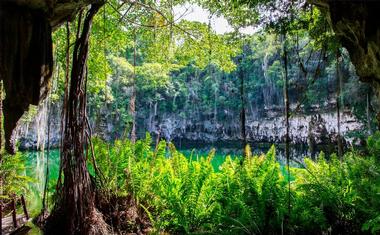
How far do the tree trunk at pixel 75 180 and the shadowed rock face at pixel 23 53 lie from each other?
55 centimetres

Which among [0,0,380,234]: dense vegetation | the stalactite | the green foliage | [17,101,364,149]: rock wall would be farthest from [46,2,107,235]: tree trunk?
[17,101,364,149]: rock wall

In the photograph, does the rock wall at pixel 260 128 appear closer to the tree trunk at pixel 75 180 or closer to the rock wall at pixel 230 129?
the rock wall at pixel 230 129

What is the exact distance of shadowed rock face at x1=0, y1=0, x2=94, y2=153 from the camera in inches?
102

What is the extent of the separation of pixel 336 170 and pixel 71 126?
2975mm

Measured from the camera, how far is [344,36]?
11.4ft

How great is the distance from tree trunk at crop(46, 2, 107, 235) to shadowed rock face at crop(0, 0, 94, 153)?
0.55 meters

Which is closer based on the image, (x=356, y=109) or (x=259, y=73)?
(x=356, y=109)

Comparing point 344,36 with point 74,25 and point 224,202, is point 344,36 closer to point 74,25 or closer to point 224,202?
point 224,202

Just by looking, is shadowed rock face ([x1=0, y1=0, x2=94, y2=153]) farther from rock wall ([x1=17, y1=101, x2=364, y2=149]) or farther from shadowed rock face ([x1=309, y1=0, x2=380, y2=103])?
rock wall ([x1=17, y1=101, x2=364, y2=149])

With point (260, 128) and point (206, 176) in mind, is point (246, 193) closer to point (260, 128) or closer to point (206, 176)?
point (206, 176)

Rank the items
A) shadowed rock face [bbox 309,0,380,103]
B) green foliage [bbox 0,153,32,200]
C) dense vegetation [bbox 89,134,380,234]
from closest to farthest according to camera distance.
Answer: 1. shadowed rock face [bbox 309,0,380,103]
2. dense vegetation [bbox 89,134,380,234]
3. green foliage [bbox 0,153,32,200]

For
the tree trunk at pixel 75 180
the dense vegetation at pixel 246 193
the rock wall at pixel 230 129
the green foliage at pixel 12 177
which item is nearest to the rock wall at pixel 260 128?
the rock wall at pixel 230 129

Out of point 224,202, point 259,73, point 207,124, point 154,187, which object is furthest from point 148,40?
point 207,124

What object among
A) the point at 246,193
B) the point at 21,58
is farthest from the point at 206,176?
the point at 21,58
